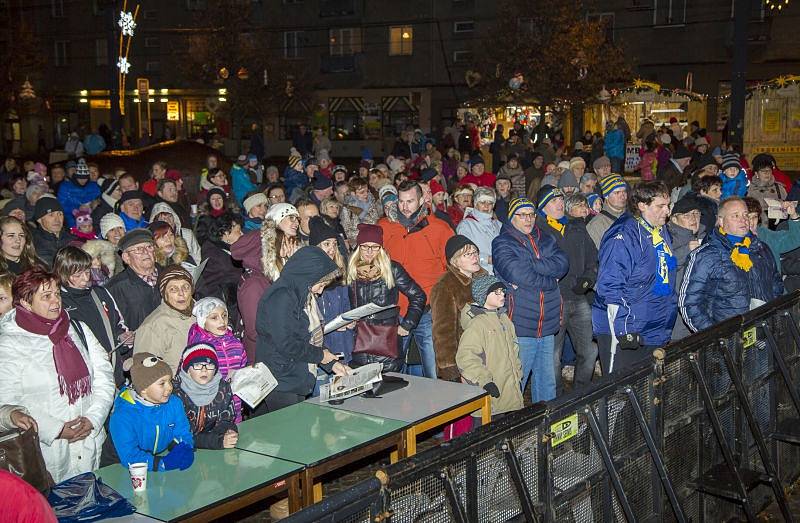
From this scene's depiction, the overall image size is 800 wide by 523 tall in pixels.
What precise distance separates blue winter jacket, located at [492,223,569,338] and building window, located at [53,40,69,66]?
5154 centimetres

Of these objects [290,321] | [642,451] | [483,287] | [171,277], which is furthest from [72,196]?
[642,451]

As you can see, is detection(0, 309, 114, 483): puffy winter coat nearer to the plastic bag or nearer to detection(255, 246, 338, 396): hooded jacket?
the plastic bag

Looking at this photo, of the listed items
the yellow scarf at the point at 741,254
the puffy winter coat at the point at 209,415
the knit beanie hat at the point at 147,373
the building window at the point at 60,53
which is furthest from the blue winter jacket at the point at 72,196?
the building window at the point at 60,53

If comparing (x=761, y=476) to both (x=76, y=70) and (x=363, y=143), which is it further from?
(x=76, y=70)

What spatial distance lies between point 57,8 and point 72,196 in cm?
4327

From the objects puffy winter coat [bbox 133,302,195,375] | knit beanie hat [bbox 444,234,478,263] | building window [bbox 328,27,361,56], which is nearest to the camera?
puffy winter coat [bbox 133,302,195,375]

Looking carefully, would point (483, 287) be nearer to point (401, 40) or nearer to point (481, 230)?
point (481, 230)

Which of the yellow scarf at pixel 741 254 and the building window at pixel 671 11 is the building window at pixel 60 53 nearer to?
the building window at pixel 671 11

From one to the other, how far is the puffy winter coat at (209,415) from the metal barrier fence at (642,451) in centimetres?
193

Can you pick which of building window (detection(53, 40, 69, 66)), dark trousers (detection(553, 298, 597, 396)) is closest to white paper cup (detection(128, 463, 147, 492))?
dark trousers (detection(553, 298, 597, 396))

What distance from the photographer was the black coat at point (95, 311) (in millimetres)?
6090

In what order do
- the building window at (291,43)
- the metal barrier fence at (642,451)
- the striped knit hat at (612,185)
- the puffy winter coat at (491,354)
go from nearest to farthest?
the metal barrier fence at (642,451), the puffy winter coat at (491,354), the striped knit hat at (612,185), the building window at (291,43)

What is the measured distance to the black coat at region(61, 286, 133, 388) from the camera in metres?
6.09

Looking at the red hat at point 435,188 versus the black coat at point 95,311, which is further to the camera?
the red hat at point 435,188
